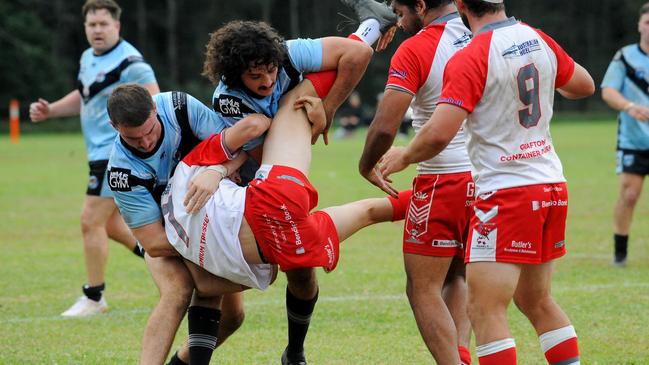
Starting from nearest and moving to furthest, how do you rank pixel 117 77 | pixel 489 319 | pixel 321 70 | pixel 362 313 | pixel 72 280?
pixel 489 319
pixel 321 70
pixel 362 313
pixel 117 77
pixel 72 280

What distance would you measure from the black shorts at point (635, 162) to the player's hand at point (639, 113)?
46 cm

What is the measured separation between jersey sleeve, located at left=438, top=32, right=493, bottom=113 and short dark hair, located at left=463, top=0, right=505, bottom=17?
17 cm

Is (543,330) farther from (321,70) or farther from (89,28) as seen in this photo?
(89,28)

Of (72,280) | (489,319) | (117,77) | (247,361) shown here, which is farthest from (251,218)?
(72,280)

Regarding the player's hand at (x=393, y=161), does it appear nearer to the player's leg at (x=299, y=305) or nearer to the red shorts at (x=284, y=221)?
the red shorts at (x=284, y=221)

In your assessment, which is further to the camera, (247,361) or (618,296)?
(618,296)

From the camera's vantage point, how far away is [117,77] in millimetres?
8188

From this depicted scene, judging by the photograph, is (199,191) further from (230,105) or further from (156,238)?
(230,105)

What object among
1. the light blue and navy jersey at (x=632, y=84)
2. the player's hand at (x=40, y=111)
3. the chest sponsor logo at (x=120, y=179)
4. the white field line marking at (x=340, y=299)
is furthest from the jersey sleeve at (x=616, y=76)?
the chest sponsor logo at (x=120, y=179)

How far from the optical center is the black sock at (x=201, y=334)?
16.9 feet

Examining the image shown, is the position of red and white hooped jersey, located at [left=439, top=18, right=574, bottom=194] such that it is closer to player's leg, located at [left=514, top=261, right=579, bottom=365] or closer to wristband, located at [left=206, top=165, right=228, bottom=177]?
player's leg, located at [left=514, top=261, right=579, bottom=365]

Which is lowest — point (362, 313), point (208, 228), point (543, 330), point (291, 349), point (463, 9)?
point (362, 313)

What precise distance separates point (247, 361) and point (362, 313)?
1565 mm

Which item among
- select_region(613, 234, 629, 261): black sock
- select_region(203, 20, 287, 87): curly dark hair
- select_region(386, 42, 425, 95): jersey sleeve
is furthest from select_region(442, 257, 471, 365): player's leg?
select_region(613, 234, 629, 261): black sock
